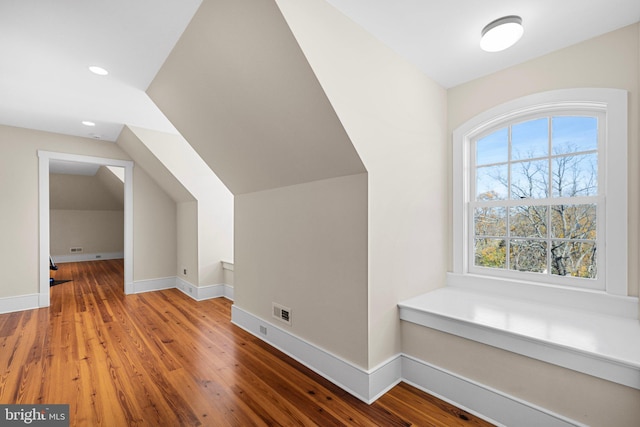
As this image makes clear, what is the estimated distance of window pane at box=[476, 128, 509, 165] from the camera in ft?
8.20

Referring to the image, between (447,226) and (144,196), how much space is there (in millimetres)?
4643

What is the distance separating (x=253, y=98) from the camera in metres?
1.97

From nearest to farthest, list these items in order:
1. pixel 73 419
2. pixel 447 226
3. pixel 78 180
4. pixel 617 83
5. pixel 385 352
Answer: pixel 73 419 → pixel 617 83 → pixel 385 352 → pixel 447 226 → pixel 78 180

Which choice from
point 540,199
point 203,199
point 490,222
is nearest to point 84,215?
point 203,199

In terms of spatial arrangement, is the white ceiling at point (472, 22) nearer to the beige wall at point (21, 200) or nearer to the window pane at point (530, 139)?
the window pane at point (530, 139)

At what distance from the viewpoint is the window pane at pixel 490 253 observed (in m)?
2.50

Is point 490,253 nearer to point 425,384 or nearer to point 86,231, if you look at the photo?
point 425,384

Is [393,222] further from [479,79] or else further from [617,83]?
[617,83]

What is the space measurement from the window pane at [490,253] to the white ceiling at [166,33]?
4.80 feet

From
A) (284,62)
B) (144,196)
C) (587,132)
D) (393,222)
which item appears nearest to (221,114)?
(284,62)

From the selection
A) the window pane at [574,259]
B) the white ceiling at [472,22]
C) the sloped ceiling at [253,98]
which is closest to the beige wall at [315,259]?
the sloped ceiling at [253,98]

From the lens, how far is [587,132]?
2.10 m

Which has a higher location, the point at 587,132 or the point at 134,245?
the point at 587,132

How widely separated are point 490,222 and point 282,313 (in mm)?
2040
